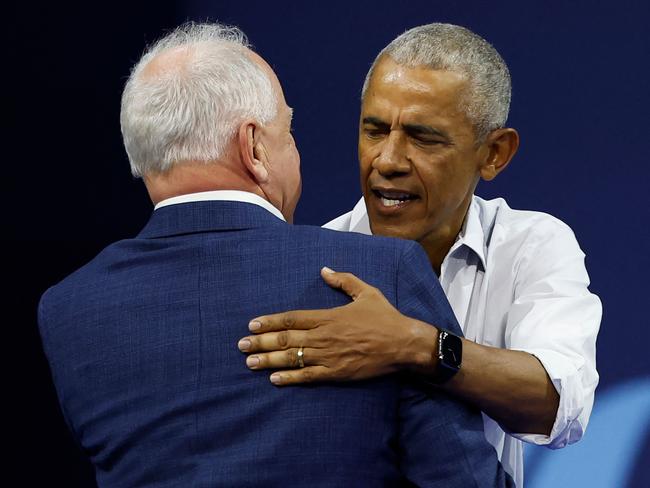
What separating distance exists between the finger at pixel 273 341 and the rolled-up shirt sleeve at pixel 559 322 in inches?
19.6

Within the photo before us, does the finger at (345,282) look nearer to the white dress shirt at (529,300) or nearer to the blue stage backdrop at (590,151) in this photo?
the white dress shirt at (529,300)

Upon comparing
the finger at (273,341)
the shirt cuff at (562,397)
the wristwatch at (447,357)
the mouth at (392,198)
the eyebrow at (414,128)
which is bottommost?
the shirt cuff at (562,397)

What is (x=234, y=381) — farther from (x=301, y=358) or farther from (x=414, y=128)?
(x=414, y=128)

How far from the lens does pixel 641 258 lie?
2.86 metres

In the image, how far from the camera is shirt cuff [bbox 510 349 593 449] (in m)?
1.68

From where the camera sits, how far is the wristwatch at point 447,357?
1.45m

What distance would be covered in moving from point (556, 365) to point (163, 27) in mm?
1889

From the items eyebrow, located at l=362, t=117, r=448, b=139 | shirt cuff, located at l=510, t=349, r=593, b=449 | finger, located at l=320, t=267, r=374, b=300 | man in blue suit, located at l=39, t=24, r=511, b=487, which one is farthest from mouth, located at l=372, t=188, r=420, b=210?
finger, located at l=320, t=267, r=374, b=300

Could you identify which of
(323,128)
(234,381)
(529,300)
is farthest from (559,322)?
(323,128)

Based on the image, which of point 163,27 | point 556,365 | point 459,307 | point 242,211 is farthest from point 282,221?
point 163,27

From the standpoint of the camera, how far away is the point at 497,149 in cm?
215

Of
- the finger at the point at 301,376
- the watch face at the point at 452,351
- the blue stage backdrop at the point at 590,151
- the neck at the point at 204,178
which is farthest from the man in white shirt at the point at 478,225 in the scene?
the blue stage backdrop at the point at 590,151

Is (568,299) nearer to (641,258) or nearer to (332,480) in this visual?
(332,480)

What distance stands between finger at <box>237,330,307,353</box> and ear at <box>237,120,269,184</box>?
0.23 m
